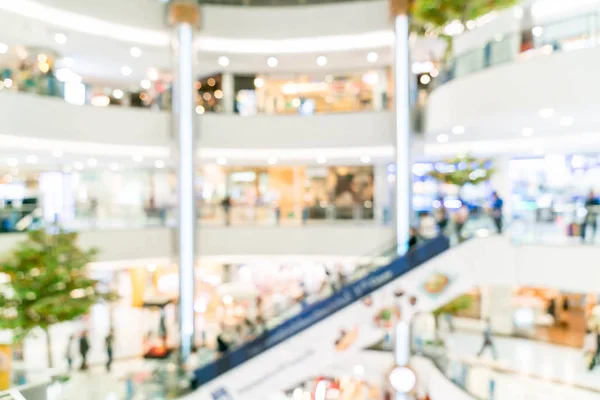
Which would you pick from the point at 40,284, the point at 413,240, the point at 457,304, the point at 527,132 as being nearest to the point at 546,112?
the point at 527,132

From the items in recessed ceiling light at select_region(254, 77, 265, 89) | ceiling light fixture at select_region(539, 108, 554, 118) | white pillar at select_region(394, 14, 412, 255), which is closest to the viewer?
ceiling light fixture at select_region(539, 108, 554, 118)

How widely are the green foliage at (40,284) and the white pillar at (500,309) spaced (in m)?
11.5

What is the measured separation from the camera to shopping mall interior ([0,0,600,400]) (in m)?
9.91

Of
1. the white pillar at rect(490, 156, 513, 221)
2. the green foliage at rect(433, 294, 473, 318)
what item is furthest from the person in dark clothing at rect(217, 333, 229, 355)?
the white pillar at rect(490, 156, 513, 221)

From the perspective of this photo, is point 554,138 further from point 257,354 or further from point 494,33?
point 257,354

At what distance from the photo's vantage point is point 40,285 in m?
9.98

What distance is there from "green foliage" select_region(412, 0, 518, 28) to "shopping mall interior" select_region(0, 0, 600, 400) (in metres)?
0.05

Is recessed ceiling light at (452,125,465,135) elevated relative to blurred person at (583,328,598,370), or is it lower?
elevated

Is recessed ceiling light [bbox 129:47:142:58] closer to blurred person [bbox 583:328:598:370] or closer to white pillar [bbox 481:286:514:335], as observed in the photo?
white pillar [bbox 481:286:514:335]

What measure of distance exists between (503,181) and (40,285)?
1238 cm

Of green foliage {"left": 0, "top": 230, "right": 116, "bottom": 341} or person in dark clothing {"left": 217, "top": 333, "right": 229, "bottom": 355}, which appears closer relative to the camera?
green foliage {"left": 0, "top": 230, "right": 116, "bottom": 341}

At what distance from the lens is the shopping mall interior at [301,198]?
9.91 metres

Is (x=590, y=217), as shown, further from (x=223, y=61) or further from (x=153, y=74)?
(x=153, y=74)

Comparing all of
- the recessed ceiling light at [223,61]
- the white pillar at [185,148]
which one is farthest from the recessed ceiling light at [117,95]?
the recessed ceiling light at [223,61]
